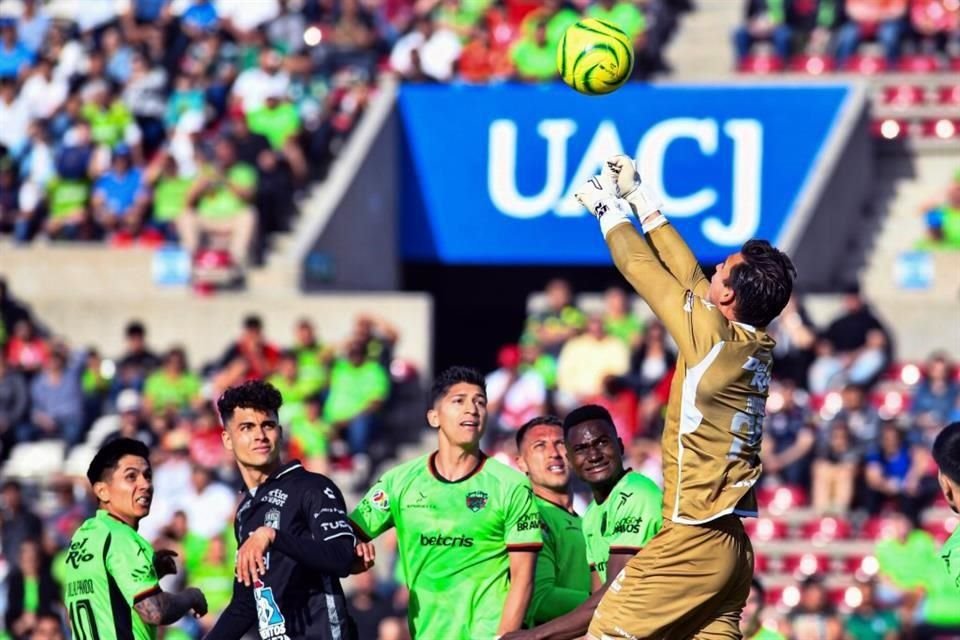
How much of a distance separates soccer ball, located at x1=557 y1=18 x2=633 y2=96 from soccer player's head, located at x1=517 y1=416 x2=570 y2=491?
1686 mm

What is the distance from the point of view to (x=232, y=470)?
18359 millimetres

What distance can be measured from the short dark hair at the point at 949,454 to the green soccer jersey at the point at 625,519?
1.21m

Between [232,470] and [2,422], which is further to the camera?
[2,422]

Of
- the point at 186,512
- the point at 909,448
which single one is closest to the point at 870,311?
the point at 909,448

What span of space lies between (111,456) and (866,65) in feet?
49.4

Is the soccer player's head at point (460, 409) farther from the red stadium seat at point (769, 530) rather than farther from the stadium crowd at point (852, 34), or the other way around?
the stadium crowd at point (852, 34)

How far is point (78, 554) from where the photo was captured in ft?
30.7

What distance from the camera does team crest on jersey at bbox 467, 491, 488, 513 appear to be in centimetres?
954

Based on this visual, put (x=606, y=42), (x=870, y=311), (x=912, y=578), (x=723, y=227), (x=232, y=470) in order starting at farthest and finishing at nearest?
A: (x=723, y=227)
(x=870, y=311)
(x=232, y=470)
(x=912, y=578)
(x=606, y=42)

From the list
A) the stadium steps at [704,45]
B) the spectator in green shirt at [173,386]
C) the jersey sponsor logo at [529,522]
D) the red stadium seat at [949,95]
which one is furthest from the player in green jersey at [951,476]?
the stadium steps at [704,45]

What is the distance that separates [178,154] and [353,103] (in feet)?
6.35

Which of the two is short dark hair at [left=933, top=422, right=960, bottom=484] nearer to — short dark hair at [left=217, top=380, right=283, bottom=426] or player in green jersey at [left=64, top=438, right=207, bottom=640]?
short dark hair at [left=217, top=380, right=283, bottom=426]

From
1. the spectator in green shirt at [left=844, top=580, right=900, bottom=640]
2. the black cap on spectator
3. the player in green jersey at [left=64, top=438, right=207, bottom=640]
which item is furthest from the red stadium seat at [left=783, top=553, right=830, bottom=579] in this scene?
the player in green jersey at [left=64, top=438, right=207, bottom=640]

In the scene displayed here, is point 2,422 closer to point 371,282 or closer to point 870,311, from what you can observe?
point 371,282
